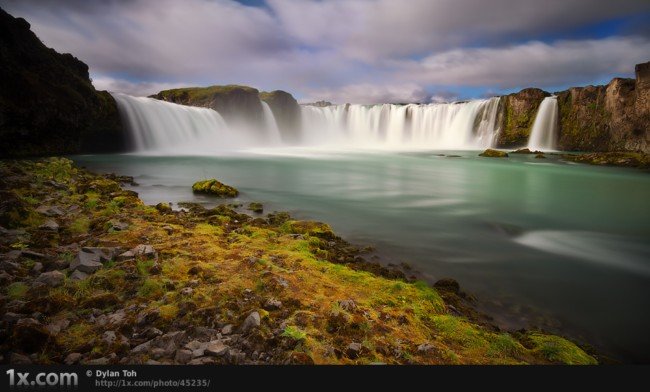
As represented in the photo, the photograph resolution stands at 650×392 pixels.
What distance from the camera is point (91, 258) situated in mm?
5031

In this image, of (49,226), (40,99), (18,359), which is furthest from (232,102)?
(18,359)

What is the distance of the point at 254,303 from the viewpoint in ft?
14.1

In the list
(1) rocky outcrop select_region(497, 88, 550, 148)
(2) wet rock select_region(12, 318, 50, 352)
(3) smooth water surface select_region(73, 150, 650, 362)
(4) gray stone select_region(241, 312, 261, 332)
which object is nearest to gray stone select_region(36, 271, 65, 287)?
(2) wet rock select_region(12, 318, 50, 352)

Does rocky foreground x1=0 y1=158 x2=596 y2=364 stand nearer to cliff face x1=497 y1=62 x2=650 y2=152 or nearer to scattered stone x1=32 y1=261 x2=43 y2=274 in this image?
scattered stone x1=32 y1=261 x2=43 y2=274

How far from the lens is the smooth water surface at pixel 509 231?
5898 mm

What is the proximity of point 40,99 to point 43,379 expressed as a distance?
28.1 metres

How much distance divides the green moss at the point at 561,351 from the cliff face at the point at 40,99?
2898 cm

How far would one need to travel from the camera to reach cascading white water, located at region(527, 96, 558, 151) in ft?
166

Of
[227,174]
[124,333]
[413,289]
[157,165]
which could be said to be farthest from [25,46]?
[413,289]

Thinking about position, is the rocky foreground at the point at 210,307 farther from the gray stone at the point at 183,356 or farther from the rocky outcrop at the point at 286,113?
the rocky outcrop at the point at 286,113

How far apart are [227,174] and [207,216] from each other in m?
13.4

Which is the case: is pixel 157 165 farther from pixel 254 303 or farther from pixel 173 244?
pixel 254 303

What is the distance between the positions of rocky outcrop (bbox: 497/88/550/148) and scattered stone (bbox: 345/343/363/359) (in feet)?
202

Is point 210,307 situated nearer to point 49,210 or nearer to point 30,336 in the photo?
point 30,336
